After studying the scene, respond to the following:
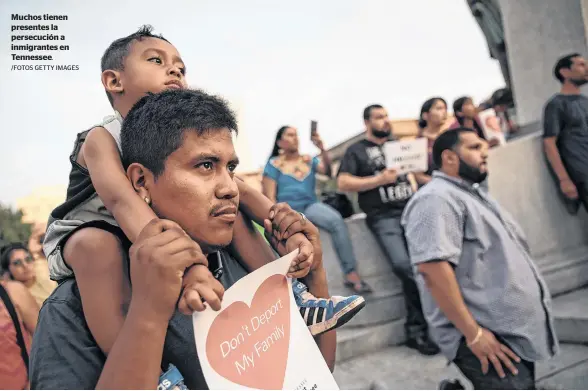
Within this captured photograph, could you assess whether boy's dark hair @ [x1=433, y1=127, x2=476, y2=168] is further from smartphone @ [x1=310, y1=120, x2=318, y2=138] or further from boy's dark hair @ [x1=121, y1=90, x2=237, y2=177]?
boy's dark hair @ [x1=121, y1=90, x2=237, y2=177]

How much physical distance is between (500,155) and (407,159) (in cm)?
144

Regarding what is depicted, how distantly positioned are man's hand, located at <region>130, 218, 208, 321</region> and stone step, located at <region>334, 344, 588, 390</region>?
2.29 m

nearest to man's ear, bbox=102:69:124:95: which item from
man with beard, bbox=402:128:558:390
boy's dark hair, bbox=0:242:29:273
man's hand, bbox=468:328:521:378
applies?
man with beard, bbox=402:128:558:390

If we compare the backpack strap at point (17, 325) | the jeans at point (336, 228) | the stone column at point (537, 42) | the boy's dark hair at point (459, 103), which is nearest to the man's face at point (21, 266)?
the backpack strap at point (17, 325)

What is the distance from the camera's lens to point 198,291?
59cm

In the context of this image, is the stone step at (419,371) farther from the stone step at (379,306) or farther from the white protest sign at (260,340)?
the white protest sign at (260,340)

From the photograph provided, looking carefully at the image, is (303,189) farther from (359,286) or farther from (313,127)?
(359,286)

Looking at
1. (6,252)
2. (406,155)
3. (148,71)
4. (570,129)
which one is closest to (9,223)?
(6,252)

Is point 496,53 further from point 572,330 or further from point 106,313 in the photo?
point 106,313

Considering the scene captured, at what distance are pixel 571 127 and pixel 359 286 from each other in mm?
2120

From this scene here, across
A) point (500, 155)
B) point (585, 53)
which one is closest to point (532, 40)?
point (585, 53)

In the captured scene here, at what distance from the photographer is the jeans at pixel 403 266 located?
357cm

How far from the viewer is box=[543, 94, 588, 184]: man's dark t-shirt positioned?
155 inches

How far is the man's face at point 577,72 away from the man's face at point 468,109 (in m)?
0.89
